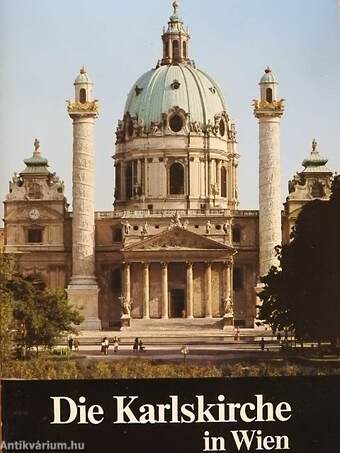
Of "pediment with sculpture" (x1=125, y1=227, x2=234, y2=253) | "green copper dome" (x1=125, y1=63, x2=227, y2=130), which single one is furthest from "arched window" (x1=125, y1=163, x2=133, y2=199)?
"pediment with sculpture" (x1=125, y1=227, x2=234, y2=253)

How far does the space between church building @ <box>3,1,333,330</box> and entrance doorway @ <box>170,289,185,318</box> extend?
75 mm

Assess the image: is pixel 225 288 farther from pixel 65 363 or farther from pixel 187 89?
pixel 65 363

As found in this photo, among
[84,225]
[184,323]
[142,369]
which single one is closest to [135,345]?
[142,369]

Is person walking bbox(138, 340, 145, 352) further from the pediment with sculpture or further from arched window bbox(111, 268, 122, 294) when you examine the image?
the pediment with sculpture

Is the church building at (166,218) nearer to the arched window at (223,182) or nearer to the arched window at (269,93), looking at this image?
the arched window at (223,182)

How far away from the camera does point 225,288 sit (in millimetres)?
44719

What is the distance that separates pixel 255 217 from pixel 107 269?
6944 millimetres

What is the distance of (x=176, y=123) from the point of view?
55000mm

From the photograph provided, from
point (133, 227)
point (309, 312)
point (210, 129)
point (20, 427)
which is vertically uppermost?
point (210, 129)

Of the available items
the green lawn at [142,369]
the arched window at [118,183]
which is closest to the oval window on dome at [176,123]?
the arched window at [118,183]

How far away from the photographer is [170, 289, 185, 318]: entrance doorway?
147ft

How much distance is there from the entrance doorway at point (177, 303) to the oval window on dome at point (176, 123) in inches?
389

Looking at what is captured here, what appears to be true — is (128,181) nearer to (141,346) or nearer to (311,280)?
(141,346)

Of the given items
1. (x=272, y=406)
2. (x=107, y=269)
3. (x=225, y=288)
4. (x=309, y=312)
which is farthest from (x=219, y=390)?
(x=107, y=269)
